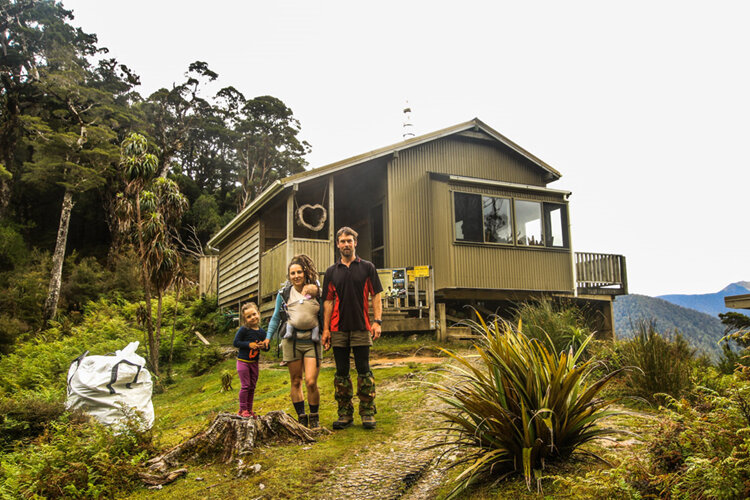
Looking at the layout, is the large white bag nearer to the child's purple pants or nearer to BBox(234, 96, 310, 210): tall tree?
the child's purple pants

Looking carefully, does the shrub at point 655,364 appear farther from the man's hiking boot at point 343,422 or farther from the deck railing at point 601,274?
the deck railing at point 601,274

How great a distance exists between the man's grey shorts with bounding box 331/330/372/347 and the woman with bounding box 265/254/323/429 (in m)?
0.19

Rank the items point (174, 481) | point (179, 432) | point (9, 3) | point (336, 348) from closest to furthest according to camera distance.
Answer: point (174, 481) < point (336, 348) < point (179, 432) < point (9, 3)

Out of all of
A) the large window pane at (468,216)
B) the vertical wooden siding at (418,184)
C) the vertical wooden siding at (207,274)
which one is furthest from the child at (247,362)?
the vertical wooden siding at (207,274)

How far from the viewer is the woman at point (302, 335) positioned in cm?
486

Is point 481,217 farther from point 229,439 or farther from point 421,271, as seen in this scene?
point 229,439

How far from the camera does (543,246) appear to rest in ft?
47.4

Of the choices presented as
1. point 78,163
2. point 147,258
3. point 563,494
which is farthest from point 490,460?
point 78,163

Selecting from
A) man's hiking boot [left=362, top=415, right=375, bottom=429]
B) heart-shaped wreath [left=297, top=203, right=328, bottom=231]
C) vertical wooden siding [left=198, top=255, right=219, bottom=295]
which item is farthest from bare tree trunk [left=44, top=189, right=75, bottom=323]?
man's hiking boot [left=362, top=415, right=375, bottom=429]

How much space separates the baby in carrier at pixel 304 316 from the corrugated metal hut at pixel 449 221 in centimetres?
724

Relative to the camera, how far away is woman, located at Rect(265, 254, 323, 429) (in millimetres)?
4859

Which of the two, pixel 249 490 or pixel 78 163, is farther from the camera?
pixel 78 163

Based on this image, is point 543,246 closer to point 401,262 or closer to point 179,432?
point 401,262

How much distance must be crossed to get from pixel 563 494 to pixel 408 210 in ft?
38.5
